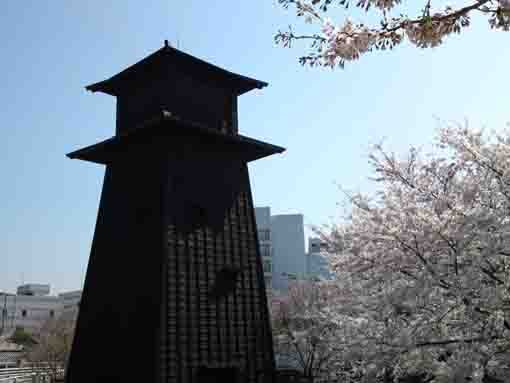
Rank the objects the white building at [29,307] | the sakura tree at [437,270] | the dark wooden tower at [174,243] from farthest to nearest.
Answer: the white building at [29,307] < the dark wooden tower at [174,243] < the sakura tree at [437,270]

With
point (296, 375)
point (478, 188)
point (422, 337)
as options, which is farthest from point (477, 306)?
point (296, 375)

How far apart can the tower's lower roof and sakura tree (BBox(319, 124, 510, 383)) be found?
3.98m

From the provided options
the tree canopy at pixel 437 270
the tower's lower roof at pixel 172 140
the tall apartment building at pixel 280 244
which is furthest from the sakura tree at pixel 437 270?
the tall apartment building at pixel 280 244

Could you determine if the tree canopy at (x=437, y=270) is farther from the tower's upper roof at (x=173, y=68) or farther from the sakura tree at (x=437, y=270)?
the tower's upper roof at (x=173, y=68)

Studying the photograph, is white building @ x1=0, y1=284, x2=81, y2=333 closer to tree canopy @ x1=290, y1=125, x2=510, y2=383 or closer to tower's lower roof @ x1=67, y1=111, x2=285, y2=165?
tower's lower roof @ x1=67, y1=111, x2=285, y2=165

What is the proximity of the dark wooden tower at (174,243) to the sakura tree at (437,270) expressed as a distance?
273 centimetres

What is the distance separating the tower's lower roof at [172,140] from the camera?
1262cm

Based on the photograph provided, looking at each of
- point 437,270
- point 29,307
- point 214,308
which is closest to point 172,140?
point 214,308

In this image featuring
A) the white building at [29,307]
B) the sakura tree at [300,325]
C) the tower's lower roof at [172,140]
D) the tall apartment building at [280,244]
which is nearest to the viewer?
the tower's lower roof at [172,140]

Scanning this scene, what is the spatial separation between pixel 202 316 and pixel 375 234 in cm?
413

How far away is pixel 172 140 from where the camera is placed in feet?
42.0

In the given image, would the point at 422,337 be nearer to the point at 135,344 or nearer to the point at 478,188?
the point at 478,188

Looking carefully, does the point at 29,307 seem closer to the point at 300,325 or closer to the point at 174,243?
the point at 300,325

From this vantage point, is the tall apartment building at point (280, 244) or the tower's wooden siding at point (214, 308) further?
the tall apartment building at point (280, 244)
